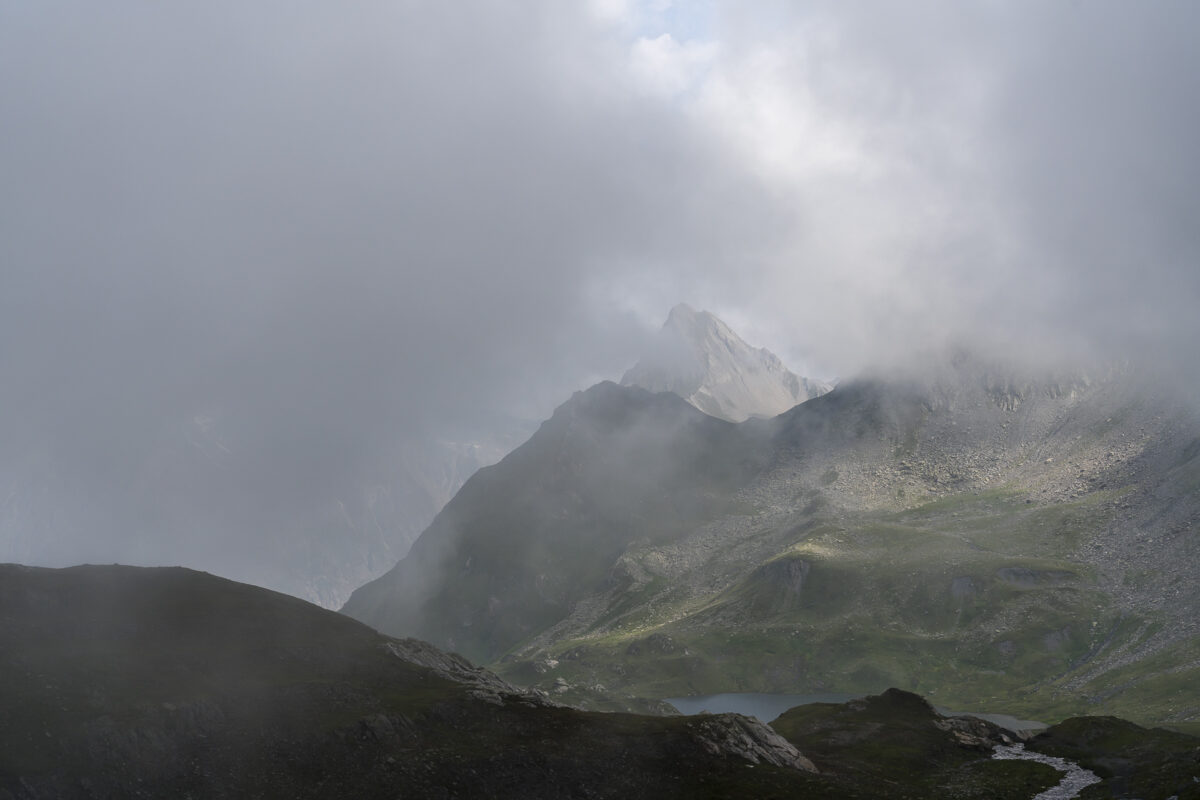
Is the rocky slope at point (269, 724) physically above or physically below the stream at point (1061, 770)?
above

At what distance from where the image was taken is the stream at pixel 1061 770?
83.9 meters

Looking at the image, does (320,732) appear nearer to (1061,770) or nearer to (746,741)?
(746,741)

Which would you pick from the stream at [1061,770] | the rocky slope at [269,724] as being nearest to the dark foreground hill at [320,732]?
the rocky slope at [269,724]

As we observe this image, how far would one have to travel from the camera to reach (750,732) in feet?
312

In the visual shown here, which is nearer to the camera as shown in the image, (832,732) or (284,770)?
(284,770)

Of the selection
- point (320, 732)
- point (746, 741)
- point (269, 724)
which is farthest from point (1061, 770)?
point (269, 724)

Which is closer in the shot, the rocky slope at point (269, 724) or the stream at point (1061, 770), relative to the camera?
the rocky slope at point (269, 724)

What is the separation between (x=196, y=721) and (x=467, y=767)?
2791 cm

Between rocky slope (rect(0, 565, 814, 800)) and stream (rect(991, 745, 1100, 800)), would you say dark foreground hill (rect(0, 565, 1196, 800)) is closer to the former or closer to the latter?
rocky slope (rect(0, 565, 814, 800))

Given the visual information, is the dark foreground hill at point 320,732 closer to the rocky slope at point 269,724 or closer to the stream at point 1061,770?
the rocky slope at point 269,724

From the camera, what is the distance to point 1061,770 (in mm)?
95000

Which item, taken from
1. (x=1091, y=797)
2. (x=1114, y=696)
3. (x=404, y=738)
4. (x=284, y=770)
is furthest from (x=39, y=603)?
(x=1114, y=696)

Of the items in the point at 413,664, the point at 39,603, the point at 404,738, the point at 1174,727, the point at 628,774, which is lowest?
the point at 1174,727

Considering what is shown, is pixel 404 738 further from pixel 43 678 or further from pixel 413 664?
pixel 43 678
